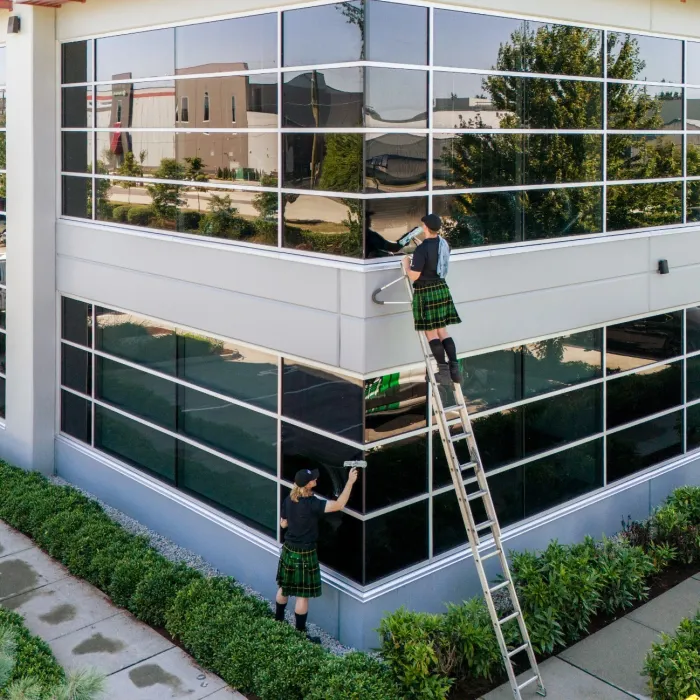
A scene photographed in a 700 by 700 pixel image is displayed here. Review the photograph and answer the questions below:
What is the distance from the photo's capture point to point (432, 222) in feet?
28.4

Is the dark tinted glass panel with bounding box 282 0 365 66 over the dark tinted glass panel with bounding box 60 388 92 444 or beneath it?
over

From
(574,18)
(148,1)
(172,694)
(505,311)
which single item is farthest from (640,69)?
(172,694)

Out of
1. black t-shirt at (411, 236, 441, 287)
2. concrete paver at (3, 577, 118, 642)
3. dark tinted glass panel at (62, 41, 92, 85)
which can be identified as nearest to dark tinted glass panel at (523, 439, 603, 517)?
black t-shirt at (411, 236, 441, 287)

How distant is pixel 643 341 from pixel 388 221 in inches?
182

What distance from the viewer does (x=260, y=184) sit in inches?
390

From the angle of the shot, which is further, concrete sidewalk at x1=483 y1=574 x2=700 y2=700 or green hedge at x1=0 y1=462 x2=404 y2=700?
concrete sidewalk at x1=483 y1=574 x2=700 y2=700

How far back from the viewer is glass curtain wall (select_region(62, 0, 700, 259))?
29.0ft

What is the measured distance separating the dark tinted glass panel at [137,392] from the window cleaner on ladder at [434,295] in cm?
401

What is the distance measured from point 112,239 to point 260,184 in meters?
3.12

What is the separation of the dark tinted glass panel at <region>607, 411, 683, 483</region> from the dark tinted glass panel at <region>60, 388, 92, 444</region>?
22.8 feet

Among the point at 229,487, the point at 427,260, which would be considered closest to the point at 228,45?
the point at 427,260

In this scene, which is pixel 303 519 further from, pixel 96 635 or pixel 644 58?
pixel 644 58

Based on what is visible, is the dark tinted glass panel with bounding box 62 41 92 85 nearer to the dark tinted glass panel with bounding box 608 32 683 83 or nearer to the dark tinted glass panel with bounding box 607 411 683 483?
the dark tinted glass panel with bounding box 608 32 683 83

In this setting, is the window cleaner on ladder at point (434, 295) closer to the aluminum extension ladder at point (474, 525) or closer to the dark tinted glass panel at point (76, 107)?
the aluminum extension ladder at point (474, 525)
